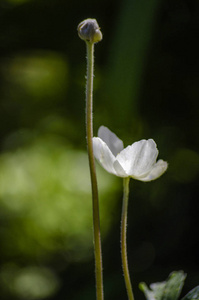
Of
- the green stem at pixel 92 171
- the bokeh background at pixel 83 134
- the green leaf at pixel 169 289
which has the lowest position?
the green leaf at pixel 169 289

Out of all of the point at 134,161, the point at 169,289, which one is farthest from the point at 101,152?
the point at 169,289

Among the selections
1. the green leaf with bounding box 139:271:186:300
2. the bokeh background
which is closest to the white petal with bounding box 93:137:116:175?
the green leaf with bounding box 139:271:186:300

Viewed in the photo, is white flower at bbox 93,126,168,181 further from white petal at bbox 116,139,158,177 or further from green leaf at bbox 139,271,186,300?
green leaf at bbox 139,271,186,300

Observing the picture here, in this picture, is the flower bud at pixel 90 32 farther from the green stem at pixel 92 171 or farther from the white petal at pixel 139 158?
the white petal at pixel 139 158

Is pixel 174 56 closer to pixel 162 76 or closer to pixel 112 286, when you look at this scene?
pixel 162 76

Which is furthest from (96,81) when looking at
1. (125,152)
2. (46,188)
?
(125,152)

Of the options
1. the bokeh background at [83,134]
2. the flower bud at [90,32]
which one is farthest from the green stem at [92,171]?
the bokeh background at [83,134]

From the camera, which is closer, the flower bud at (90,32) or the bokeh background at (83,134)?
the flower bud at (90,32)
